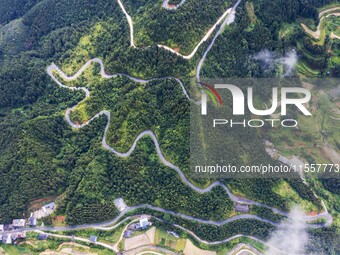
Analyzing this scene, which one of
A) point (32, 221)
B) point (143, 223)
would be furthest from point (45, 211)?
point (143, 223)

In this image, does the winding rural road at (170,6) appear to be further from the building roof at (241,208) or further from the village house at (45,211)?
the village house at (45,211)

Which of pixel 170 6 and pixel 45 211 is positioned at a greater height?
pixel 170 6

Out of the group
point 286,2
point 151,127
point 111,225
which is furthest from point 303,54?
point 111,225

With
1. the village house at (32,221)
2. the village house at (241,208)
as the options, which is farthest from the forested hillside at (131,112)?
the village house at (241,208)

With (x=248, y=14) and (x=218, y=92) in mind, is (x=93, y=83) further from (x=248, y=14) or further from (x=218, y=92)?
(x=248, y=14)

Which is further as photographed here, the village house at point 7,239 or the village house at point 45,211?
the village house at point 45,211

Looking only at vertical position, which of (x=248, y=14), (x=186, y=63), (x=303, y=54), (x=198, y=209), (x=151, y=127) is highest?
(x=248, y=14)

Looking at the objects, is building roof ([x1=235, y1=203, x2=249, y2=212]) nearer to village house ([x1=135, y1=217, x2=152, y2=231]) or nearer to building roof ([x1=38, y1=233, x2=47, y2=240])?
village house ([x1=135, y1=217, x2=152, y2=231])

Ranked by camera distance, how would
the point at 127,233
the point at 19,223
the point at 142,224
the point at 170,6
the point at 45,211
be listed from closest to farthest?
the point at 19,223 → the point at 127,233 → the point at 142,224 → the point at 45,211 → the point at 170,6

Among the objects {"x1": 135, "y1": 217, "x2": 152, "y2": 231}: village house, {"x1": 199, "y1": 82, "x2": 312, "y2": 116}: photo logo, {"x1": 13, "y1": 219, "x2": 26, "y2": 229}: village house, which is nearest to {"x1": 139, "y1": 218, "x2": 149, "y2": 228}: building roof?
{"x1": 135, "y1": 217, "x2": 152, "y2": 231}: village house

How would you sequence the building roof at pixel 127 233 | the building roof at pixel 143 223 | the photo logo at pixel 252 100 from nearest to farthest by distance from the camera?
the building roof at pixel 127 233
the building roof at pixel 143 223
the photo logo at pixel 252 100

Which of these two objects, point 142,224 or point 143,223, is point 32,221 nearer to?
point 142,224
